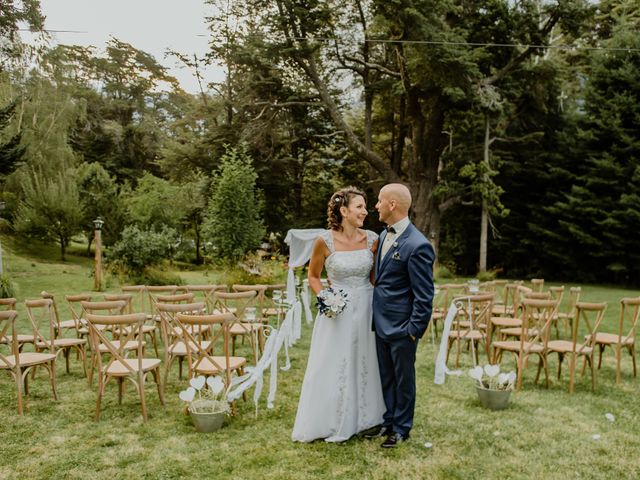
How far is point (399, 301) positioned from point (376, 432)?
3.78 feet

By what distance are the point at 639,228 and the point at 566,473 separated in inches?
662

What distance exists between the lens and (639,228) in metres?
18.0

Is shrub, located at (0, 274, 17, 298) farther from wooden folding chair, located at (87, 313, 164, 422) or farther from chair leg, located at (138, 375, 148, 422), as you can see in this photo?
chair leg, located at (138, 375, 148, 422)

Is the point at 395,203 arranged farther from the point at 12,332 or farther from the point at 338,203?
the point at 12,332

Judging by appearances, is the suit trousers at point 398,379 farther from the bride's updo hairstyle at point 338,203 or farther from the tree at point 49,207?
the tree at point 49,207

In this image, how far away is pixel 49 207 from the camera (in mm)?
22281

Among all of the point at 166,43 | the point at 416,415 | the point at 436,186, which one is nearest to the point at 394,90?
the point at 436,186

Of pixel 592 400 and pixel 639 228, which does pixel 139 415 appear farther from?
pixel 639 228

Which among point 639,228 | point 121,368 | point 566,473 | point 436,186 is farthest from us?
point 436,186

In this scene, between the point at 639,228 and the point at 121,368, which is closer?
the point at 121,368

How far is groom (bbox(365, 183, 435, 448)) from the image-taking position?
3.79 metres

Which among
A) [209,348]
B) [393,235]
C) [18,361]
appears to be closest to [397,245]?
[393,235]

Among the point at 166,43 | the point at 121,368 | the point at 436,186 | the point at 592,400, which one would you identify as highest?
the point at 166,43

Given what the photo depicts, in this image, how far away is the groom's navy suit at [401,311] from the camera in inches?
149
